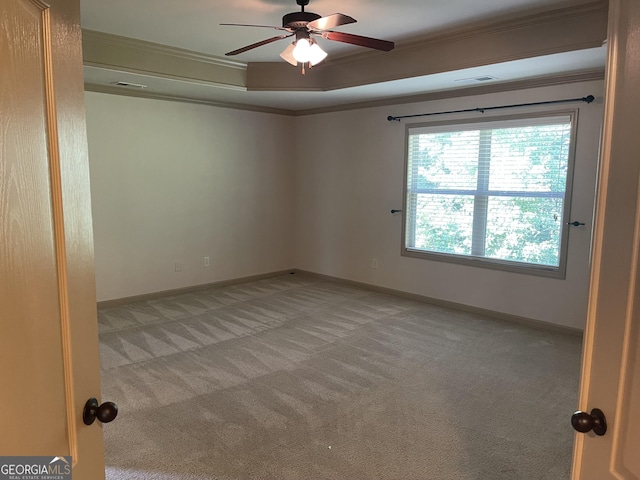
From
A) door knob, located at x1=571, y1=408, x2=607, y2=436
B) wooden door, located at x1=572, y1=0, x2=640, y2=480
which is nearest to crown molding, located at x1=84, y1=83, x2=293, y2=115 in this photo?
wooden door, located at x1=572, y1=0, x2=640, y2=480

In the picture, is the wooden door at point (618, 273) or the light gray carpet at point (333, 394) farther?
the light gray carpet at point (333, 394)

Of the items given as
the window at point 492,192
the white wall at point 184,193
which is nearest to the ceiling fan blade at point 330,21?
the window at point 492,192

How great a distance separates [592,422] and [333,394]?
2.30m

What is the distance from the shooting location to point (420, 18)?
3.42 metres

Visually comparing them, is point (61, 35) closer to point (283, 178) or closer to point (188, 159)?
point (188, 159)

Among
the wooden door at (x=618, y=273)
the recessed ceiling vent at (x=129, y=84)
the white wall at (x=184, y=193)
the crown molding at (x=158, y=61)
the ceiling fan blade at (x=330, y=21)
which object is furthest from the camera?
the white wall at (x=184, y=193)

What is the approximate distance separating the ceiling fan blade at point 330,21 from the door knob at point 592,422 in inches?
93.5

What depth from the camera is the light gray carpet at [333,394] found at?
233 centimetres

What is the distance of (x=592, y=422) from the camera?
2.98ft

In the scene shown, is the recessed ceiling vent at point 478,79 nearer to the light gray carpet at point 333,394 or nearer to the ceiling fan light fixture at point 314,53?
the ceiling fan light fixture at point 314,53

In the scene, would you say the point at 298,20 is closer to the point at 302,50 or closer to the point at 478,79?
the point at 302,50

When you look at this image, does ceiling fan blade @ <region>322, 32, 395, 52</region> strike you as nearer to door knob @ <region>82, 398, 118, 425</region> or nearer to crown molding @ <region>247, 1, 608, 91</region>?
crown molding @ <region>247, 1, 608, 91</region>

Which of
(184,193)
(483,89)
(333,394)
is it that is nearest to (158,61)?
(184,193)

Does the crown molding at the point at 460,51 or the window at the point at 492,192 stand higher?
the crown molding at the point at 460,51
